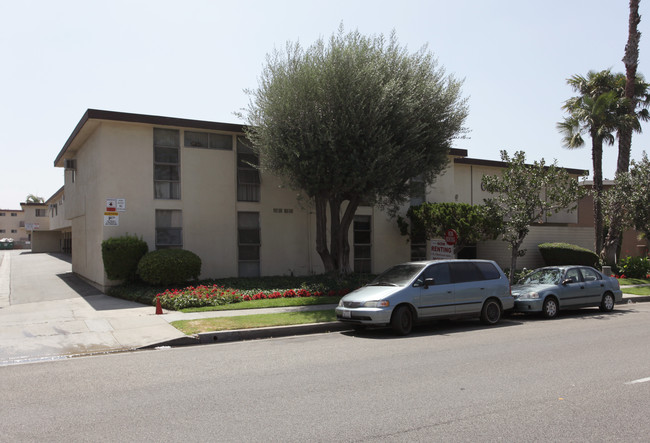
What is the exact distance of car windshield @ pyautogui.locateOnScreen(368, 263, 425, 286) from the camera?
1152 cm

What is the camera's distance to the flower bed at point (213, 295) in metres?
14.3

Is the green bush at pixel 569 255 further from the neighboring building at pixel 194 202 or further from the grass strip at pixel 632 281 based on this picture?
the neighboring building at pixel 194 202

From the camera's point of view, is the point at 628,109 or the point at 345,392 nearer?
the point at 345,392

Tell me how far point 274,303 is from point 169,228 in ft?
19.3

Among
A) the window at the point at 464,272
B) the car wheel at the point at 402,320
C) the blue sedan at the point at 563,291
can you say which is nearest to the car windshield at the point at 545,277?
the blue sedan at the point at 563,291

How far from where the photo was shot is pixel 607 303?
14984mm

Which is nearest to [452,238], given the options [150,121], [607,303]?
[607,303]

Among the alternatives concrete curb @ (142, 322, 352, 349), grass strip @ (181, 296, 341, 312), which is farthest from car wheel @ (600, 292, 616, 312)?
concrete curb @ (142, 322, 352, 349)

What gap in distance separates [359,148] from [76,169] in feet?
45.6

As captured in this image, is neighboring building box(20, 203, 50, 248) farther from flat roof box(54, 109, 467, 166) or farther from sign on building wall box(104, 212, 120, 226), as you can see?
sign on building wall box(104, 212, 120, 226)

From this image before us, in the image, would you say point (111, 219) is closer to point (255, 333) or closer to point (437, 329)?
point (255, 333)

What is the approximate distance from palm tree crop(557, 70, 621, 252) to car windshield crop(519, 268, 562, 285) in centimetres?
1108

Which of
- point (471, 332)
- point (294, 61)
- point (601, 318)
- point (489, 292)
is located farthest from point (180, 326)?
point (601, 318)

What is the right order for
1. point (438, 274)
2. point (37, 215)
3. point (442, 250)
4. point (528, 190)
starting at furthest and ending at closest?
point (37, 215), point (528, 190), point (442, 250), point (438, 274)
